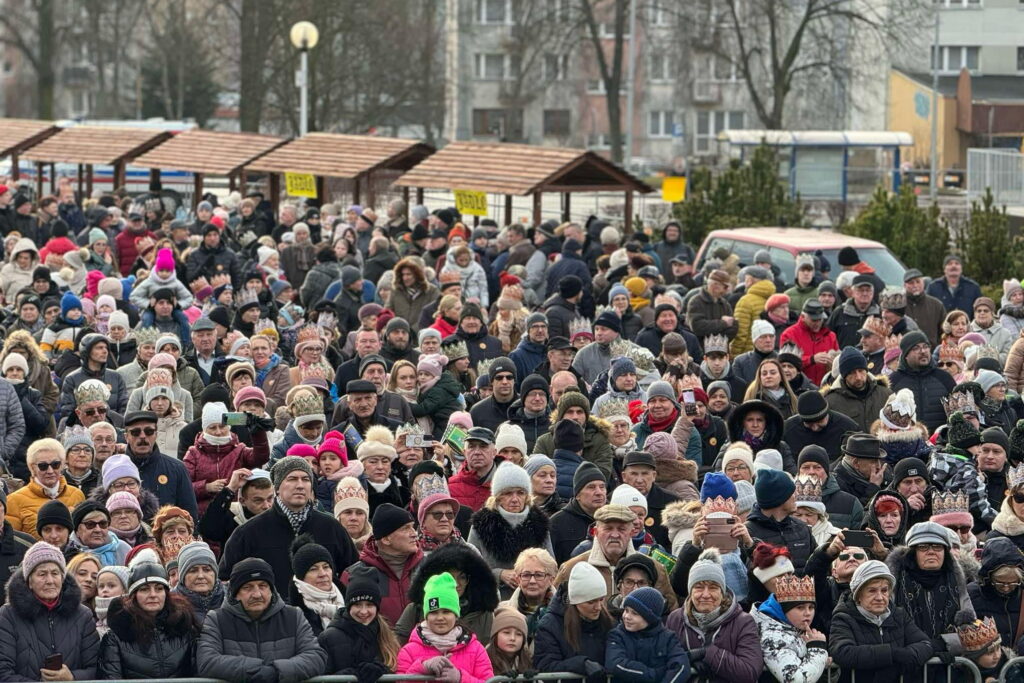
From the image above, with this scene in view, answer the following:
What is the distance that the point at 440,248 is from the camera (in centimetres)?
2225

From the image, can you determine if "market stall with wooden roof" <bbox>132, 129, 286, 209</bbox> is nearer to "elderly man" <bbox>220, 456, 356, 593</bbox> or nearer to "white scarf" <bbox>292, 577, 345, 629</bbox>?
"elderly man" <bbox>220, 456, 356, 593</bbox>

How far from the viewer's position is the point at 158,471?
11.1 m

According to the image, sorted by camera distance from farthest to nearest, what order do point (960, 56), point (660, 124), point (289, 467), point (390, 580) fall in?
point (660, 124)
point (960, 56)
point (289, 467)
point (390, 580)

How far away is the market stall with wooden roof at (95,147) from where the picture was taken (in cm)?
3409

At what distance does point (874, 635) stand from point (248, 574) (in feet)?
9.17

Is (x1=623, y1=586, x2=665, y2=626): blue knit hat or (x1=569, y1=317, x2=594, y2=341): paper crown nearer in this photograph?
(x1=623, y1=586, x2=665, y2=626): blue knit hat

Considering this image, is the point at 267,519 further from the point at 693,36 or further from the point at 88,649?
the point at 693,36

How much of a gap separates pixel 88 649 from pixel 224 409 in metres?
3.33

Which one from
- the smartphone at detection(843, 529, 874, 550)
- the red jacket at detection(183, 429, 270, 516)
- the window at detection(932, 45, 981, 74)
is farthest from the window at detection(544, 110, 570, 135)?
the smartphone at detection(843, 529, 874, 550)

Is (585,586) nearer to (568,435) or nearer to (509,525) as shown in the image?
(509,525)

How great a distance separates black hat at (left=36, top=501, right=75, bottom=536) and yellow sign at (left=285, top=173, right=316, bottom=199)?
67.2 feet

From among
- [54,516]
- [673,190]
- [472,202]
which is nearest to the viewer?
[54,516]

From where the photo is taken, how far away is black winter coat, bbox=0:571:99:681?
8.42m

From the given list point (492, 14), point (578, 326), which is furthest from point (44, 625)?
point (492, 14)
